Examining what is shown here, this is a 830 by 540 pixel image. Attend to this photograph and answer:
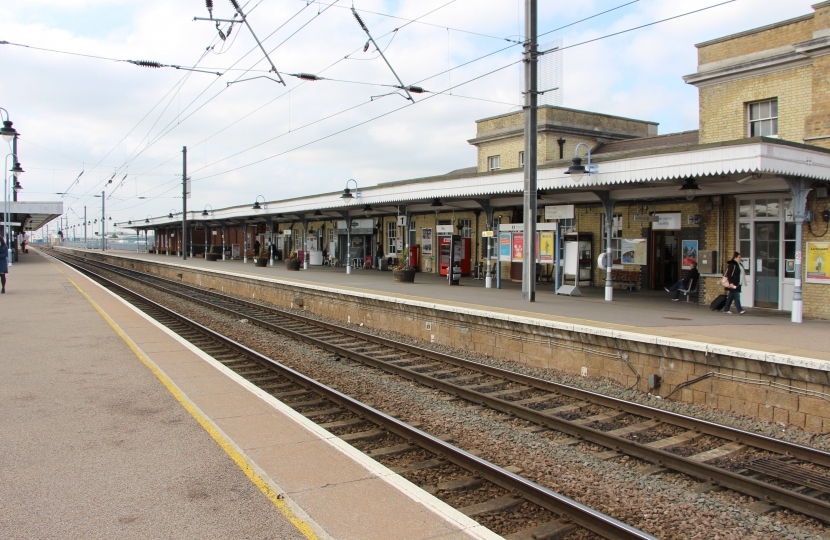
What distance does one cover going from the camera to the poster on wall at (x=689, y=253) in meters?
17.1

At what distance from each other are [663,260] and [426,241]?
1210cm

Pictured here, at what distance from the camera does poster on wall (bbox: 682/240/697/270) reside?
17062 mm

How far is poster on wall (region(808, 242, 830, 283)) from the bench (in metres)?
6.65

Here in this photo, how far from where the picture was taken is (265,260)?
114 feet

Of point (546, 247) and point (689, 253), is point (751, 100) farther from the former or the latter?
point (546, 247)

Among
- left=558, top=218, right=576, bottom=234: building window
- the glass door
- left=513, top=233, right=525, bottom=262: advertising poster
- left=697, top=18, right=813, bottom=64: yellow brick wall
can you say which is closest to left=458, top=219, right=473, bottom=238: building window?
→ left=558, top=218, right=576, bottom=234: building window

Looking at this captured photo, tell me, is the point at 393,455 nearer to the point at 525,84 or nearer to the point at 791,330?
the point at 791,330

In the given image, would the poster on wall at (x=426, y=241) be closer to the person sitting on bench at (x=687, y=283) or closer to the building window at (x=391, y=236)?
the building window at (x=391, y=236)

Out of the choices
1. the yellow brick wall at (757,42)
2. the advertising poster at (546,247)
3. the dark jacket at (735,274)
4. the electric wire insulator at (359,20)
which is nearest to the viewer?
the electric wire insulator at (359,20)

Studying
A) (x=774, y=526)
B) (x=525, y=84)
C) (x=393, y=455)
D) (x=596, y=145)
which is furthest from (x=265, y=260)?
(x=774, y=526)

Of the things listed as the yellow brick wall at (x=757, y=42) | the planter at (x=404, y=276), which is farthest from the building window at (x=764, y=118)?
the planter at (x=404, y=276)

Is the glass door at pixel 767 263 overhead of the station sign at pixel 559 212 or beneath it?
beneath

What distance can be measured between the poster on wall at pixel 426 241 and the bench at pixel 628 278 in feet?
34.9

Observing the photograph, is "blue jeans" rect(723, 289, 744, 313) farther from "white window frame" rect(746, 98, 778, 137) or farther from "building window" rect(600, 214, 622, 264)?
"building window" rect(600, 214, 622, 264)
